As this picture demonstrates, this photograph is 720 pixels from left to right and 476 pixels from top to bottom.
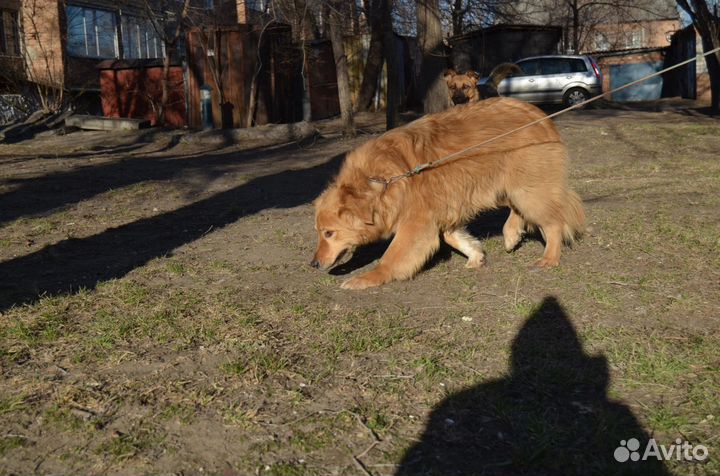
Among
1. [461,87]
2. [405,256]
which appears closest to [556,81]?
[461,87]

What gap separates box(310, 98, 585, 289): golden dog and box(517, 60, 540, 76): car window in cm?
2071

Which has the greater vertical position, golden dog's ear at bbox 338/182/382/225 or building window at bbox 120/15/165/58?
building window at bbox 120/15/165/58

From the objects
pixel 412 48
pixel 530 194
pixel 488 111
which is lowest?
pixel 530 194

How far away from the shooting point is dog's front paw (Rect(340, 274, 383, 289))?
5355mm

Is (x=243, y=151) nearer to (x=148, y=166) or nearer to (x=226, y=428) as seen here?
(x=148, y=166)

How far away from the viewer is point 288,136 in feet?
56.9

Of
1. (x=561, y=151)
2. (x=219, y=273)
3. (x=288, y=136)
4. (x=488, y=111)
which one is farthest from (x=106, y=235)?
(x=288, y=136)

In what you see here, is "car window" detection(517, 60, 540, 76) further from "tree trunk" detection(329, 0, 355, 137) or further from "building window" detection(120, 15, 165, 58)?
"building window" detection(120, 15, 165, 58)

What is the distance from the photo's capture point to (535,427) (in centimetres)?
305

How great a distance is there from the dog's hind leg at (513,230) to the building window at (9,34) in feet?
94.2

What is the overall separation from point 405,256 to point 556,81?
21.7 metres

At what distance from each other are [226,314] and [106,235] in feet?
11.5

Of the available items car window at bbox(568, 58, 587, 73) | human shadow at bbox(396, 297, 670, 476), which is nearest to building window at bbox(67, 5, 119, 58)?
car window at bbox(568, 58, 587, 73)

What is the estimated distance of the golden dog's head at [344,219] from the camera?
536cm
